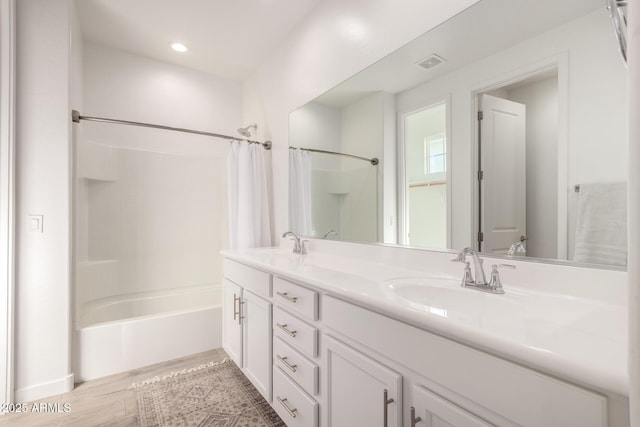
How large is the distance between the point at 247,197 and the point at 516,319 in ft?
6.82

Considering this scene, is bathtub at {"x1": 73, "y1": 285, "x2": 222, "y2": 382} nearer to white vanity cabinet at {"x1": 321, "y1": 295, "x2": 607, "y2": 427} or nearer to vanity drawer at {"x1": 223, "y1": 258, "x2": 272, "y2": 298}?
vanity drawer at {"x1": 223, "y1": 258, "x2": 272, "y2": 298}

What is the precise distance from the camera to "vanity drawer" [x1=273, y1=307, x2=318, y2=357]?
3.95 ft

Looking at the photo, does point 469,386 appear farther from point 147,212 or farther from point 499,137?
point 147,212

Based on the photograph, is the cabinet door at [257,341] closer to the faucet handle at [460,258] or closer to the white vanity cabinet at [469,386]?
the white vanity cabinet at [469,386]

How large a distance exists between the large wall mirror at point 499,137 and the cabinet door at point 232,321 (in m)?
0.83

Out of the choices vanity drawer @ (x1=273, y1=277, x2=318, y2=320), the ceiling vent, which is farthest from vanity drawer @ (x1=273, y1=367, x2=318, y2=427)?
the ceiling vent

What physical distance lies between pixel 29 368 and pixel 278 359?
1.55 meters

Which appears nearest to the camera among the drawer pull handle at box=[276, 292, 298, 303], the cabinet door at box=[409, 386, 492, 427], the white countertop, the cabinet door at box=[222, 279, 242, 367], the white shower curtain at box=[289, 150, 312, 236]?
the white countertop

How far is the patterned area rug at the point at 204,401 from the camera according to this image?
5.23 ft

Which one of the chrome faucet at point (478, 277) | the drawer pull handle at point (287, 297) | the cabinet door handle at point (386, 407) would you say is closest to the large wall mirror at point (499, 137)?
the chrome faucet at point (478, 277)

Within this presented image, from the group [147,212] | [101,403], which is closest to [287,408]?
[101,403]

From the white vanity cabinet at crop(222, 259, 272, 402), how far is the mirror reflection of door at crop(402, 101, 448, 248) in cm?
78

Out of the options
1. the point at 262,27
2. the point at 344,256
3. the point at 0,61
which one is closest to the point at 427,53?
the point at 344,256

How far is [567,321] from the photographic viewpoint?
0.73 meters
